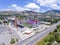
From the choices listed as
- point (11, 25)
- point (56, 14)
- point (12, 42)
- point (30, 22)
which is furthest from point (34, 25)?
point (12, 42)

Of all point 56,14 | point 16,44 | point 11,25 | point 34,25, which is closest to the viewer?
point 16,44

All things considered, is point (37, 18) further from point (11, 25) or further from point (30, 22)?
point (11, 25)

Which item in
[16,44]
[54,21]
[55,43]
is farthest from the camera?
[54,21]

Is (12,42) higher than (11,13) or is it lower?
lower

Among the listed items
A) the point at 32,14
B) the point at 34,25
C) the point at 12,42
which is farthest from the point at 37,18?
the point at 12,42

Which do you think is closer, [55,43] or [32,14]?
[55,43]

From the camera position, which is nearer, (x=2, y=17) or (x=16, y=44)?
(x=16, y=44)

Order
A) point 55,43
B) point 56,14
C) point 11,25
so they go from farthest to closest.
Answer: point 56,14 < point 11,25 < point 55,43

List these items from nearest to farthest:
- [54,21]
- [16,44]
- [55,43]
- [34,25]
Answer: [55,43], [16,44], [34,25], [54,21]

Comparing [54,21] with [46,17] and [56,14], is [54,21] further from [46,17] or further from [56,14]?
[56,14]
